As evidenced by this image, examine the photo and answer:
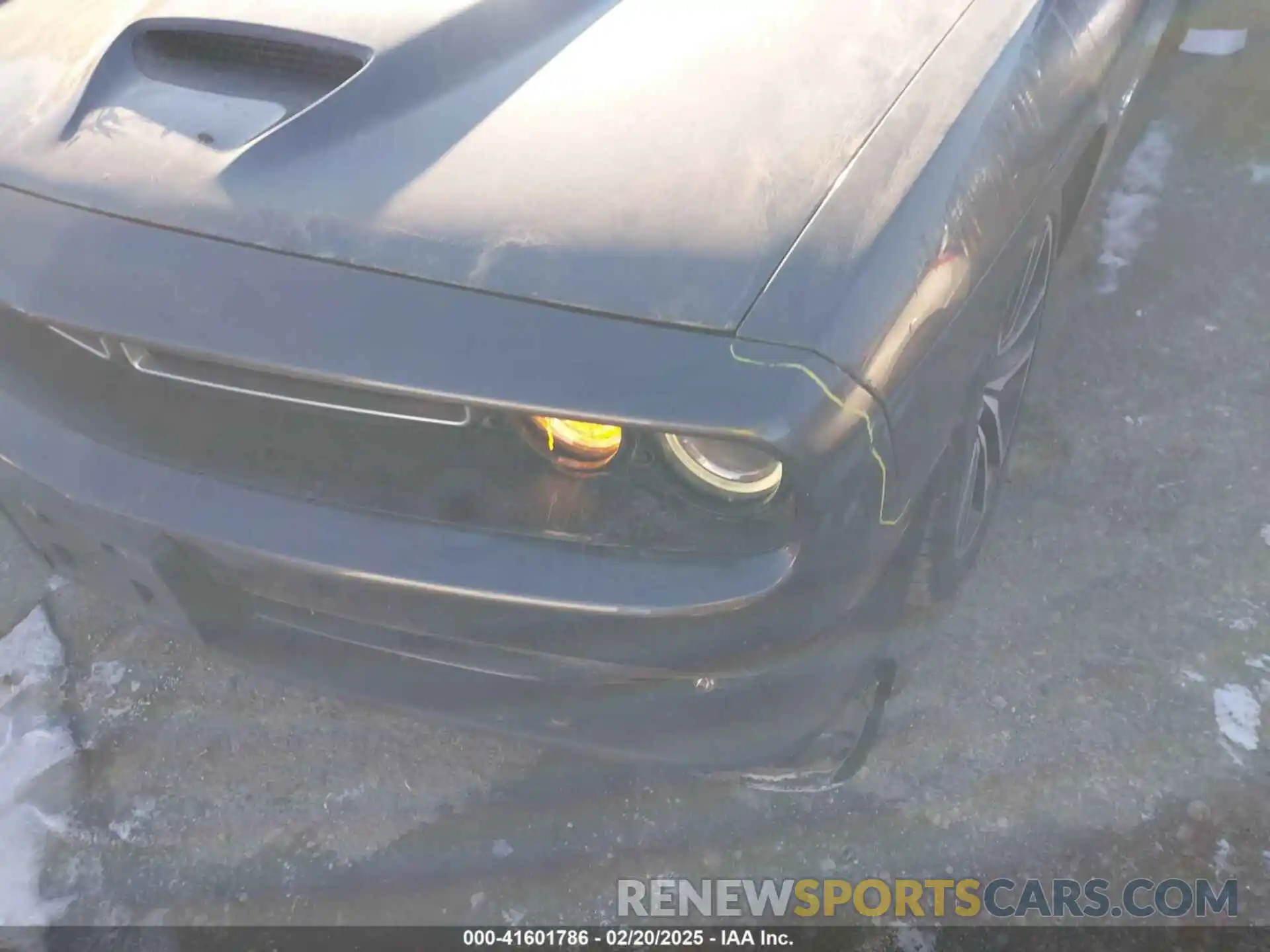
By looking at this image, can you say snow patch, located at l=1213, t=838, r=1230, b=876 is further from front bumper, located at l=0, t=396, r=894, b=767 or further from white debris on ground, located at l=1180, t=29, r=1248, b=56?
white debris on ground, located at l=1180, t=29, r=1248, b=56

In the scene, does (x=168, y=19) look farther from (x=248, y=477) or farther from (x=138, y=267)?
(x=248, y=477)

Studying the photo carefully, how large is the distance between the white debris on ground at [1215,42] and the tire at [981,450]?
8.76ft

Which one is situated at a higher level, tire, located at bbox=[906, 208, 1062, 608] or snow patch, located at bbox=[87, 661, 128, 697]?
tire, located at bbox=[906, 208, 1062, 608]

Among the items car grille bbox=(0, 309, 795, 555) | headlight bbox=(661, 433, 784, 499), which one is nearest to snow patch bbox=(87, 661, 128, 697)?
car grille bbox=(0, 309, 795, 555)

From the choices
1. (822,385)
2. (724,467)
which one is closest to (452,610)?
(724,467)

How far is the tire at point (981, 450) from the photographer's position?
5.55 feet

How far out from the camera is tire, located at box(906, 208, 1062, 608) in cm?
169

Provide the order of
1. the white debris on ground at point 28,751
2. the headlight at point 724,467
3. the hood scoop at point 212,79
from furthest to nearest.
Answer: the white debris on ground at point 28,751
the hood scoop at point 212,79
the headlight at point 724,467

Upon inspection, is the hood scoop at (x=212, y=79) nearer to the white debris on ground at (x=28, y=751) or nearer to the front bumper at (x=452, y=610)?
the front bumper at (x=452, y=610)

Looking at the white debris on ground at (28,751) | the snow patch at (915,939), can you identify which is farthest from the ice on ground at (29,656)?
the snow patch at (915,939)

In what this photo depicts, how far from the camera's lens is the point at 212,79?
1.54 meters

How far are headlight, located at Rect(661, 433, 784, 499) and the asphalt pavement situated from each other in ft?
2.32

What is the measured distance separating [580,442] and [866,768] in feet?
3.64

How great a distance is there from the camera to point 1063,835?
74.1 inches
